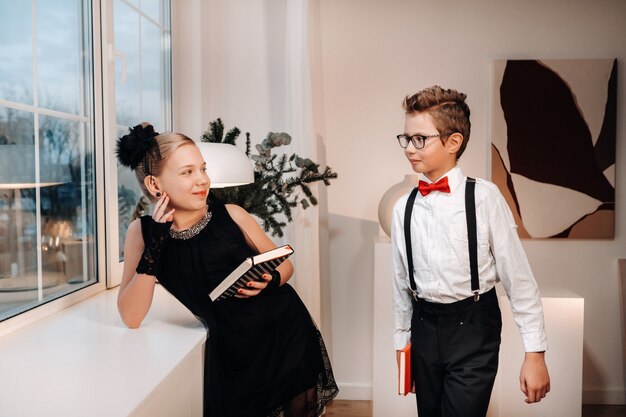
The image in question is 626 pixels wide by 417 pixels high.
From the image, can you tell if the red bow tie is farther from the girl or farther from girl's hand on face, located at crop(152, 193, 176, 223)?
girl's hand on face, located at crop(152, 193, 176, 223)

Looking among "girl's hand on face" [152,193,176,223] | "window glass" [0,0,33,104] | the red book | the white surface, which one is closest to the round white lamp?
"girl's hand on face" [152,193,176,223]

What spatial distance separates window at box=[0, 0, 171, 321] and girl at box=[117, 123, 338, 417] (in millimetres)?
420

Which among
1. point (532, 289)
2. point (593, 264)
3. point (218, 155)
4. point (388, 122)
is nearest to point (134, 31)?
point (218, 155)

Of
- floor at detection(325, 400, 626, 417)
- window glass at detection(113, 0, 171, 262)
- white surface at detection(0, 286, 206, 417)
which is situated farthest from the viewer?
floor at detection(325, 400, 626, 417)

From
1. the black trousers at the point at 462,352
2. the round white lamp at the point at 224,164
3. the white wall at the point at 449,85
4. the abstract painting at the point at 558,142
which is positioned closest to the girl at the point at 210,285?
the round white lamp at the point at 224,164

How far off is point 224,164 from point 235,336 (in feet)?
2.08

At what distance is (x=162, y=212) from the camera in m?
1.73

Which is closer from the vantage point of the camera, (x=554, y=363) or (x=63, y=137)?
(x=63, y=137)

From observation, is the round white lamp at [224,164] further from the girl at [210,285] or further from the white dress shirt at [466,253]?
the white dress shirt at [466,253]

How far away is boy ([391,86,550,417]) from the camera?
1.72m

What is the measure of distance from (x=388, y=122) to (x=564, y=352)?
1500mm

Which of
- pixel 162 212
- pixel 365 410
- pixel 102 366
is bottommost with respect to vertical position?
pixel 365 410

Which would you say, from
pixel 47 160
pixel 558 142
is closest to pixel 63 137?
pixel 47 160

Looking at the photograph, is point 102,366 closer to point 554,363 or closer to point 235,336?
point 235,336
